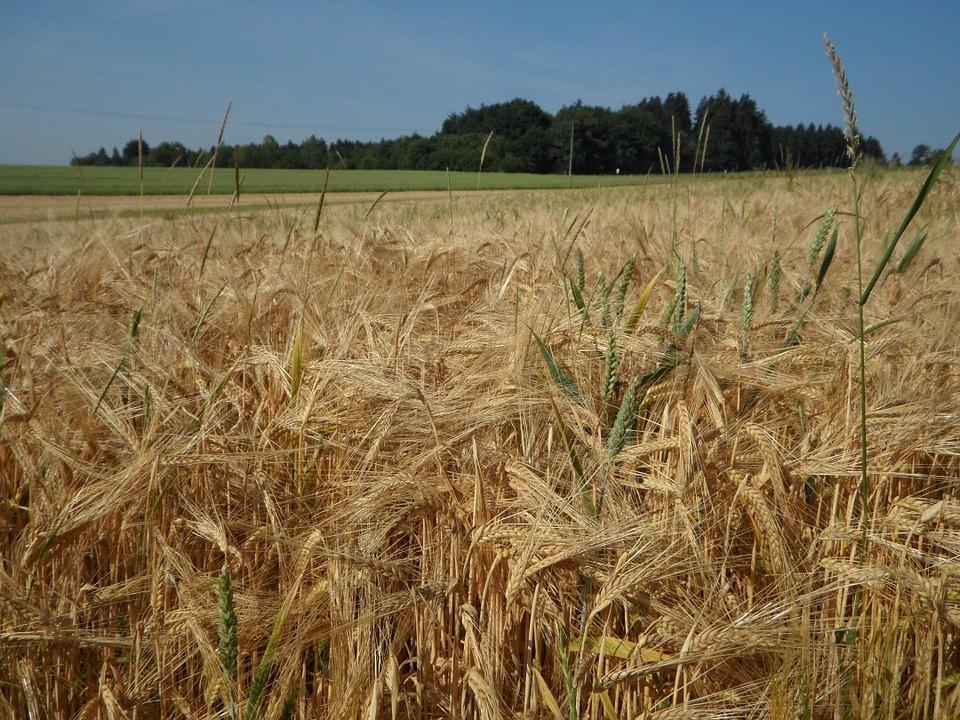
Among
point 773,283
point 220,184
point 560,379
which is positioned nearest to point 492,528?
point 560,379

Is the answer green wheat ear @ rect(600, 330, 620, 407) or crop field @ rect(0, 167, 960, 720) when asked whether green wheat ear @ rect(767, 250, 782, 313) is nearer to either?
crop field @ rect(0, 167, 960, 720)

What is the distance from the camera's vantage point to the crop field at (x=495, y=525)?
0.73 meters

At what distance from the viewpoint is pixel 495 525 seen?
81 centimetres

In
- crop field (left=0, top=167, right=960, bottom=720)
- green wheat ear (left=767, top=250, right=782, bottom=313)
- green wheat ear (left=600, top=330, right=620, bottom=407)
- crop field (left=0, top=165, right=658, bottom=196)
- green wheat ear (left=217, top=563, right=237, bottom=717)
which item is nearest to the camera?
green wheat ear (left=217, top=563, right=237, bottom=717)

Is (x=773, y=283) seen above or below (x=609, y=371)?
above

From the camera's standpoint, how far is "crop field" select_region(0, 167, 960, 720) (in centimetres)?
73

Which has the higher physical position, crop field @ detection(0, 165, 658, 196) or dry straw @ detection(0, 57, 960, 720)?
crop field @ detection(0, 165, 658, 196)

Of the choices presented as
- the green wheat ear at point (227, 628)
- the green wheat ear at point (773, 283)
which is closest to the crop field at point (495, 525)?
the green wheat ear at point (227, 628)

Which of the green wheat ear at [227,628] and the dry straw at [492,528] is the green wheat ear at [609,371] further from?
the green wheat ear at [227,628]

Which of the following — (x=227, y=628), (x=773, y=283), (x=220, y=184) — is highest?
(x=220, y=184)

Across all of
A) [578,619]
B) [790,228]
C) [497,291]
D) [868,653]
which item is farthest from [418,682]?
[790,228]

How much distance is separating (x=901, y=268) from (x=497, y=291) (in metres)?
0.87

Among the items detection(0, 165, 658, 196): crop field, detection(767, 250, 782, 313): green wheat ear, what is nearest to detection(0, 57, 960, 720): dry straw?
detection(767, 250, 782, 313): green wheat ear

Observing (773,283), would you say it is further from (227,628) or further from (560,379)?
(227,628)
